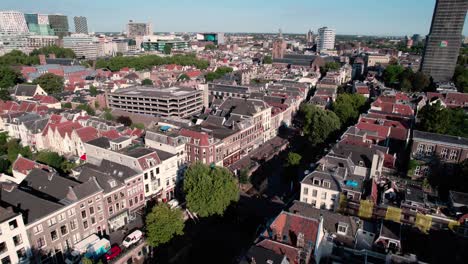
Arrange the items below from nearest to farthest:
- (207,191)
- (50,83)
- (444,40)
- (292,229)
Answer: (292,229)
(207,191)
(50,83)
(444,40)

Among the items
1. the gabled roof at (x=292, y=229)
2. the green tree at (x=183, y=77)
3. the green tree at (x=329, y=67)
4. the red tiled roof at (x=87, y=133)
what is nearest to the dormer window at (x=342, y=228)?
the gabled roof at (x=292, y=229)

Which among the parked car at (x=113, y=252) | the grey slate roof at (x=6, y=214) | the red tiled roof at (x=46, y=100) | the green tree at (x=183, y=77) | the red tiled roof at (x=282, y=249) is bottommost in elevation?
the parked car at (x=113, y=252)

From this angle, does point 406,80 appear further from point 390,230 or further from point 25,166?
point 25,166

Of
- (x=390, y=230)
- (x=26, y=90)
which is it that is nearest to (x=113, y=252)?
(x=390, y=230)

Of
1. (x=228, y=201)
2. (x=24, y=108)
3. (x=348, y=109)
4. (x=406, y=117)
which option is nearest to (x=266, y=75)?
(x=348, y=109)

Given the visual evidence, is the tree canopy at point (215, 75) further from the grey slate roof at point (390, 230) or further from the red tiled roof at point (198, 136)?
the grey slate roof at point (390, 230)

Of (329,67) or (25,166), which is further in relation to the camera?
(329,67)

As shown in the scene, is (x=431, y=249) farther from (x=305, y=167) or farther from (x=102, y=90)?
(x=102, y=90)
